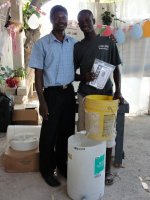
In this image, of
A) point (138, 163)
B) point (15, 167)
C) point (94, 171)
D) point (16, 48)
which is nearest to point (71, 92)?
point (94, 171)

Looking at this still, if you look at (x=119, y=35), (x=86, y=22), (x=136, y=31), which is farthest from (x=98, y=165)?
(x=136, y=31)

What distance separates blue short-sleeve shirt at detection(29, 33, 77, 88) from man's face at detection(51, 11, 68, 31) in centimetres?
9

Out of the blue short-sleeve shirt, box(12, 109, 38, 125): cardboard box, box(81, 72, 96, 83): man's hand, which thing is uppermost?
the blue short-sleeve shirt

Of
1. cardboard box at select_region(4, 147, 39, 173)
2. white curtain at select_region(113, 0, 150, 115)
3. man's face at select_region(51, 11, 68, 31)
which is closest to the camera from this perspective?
man's face at select_region(51, 11, 68, 31)

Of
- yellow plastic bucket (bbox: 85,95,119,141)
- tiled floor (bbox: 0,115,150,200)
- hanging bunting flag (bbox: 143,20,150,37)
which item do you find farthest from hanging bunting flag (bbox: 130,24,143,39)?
yellow plastic bucket (bbox: 85,95,119,141)

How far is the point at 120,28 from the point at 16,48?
199 cm

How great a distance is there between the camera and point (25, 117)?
3660 mm

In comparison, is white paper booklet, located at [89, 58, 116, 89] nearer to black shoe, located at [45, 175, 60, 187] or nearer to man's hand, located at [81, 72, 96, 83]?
man's hand, located at [81, 72, 96, 83]

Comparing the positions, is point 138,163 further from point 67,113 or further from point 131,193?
point 67,113

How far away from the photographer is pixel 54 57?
215 cm

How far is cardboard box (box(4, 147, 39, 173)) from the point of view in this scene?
2570 mm

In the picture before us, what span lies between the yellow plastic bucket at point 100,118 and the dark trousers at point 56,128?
27 centimetres

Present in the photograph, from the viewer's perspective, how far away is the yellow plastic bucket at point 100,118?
203cm

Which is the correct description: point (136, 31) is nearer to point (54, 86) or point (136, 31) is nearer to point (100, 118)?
point (54, 86)
